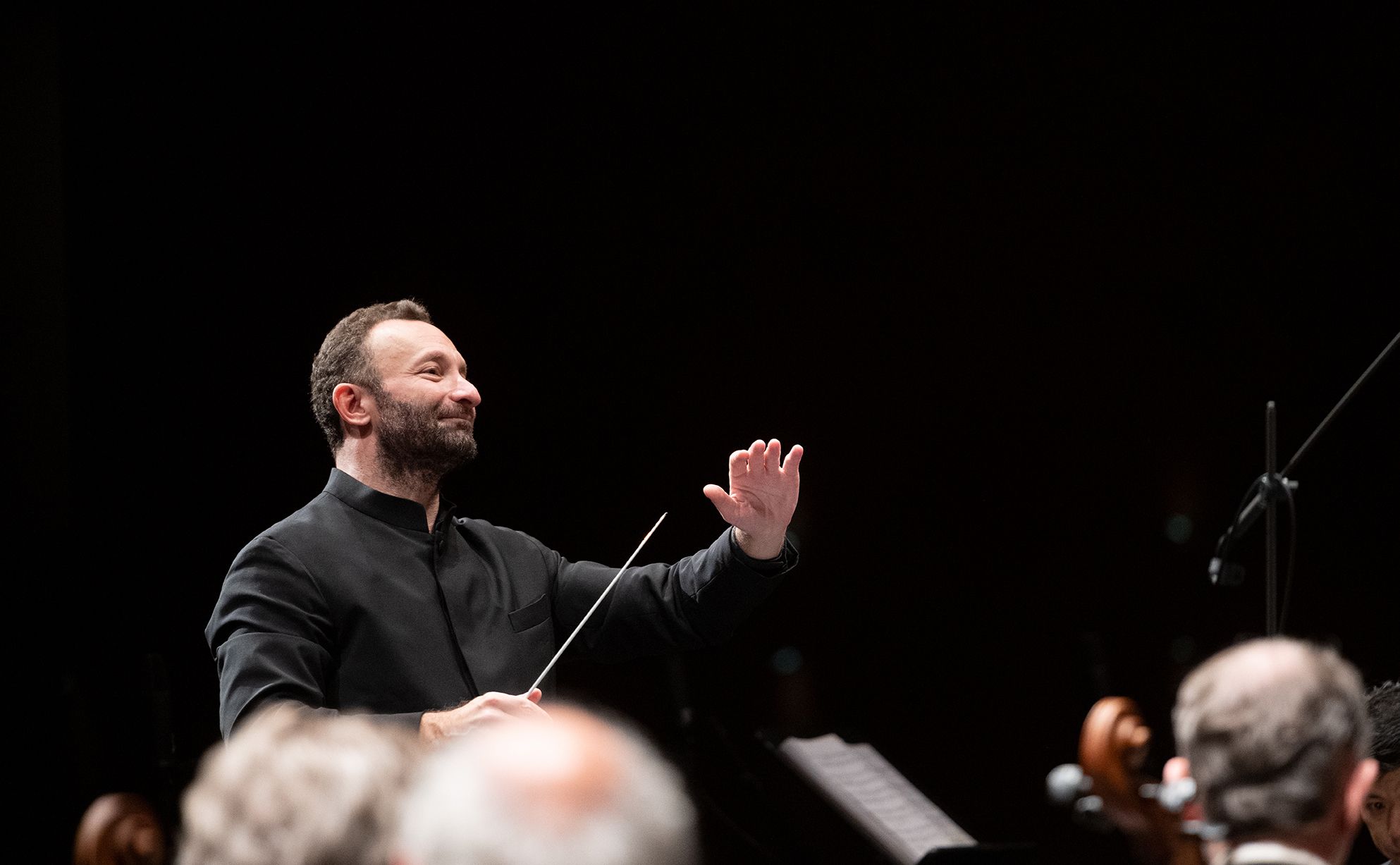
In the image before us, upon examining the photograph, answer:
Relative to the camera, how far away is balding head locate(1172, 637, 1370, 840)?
1115 millimetres

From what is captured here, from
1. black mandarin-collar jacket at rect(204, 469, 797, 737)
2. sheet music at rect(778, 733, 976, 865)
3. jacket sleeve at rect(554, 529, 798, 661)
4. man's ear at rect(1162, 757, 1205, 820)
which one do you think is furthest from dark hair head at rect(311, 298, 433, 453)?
man's ear at rect(1162, 757, 1205, 820)

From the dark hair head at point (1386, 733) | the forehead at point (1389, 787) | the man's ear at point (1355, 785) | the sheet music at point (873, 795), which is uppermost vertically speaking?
the man's ear at point (1355, 785)

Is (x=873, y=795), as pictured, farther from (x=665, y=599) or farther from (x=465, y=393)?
(x=465, y=393)

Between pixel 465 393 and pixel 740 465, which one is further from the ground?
pixel 465 393

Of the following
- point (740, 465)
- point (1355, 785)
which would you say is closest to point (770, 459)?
point (740, 465)

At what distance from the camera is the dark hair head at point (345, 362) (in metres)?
2.54

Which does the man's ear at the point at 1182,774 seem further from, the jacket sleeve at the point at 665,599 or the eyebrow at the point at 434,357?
the eyebrow at the point at 434,357

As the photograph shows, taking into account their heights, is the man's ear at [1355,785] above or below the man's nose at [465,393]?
below

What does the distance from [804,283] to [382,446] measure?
5.70ft

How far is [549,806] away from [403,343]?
1790mm

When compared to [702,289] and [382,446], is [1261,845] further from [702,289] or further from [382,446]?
[702,289]

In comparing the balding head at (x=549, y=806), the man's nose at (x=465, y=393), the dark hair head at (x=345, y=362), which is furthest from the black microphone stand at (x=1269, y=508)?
the balding head at (x=549, y=806)

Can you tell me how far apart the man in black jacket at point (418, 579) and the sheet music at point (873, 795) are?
889 mm

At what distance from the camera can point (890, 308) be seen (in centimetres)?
398
